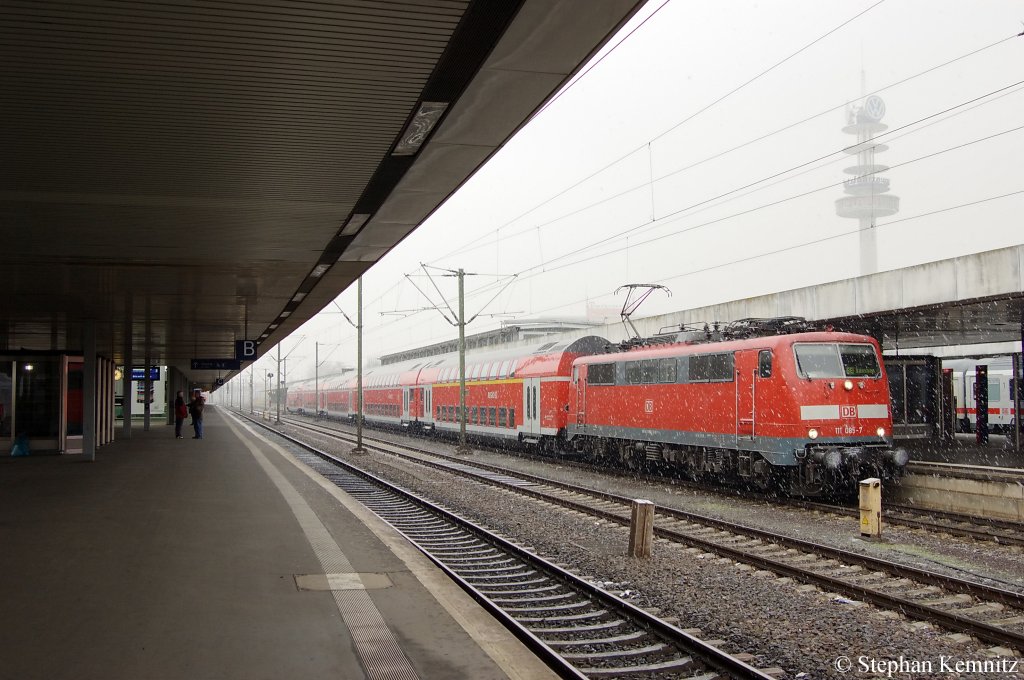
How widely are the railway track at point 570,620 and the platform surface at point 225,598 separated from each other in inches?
23.1

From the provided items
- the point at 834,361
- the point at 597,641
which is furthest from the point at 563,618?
the point at 834,361

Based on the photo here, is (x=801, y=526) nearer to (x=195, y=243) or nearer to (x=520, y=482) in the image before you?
(x=520, y=482)

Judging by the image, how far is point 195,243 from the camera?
12453 millimetres

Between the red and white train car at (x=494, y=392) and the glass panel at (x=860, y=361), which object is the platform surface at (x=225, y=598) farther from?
the red and white train car at (x=494, y=392)

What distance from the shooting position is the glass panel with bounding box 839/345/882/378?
14.9 metres

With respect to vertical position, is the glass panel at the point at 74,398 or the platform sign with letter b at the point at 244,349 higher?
the platform sign with letter b at the point at 244,349

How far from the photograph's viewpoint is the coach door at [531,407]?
25109mm

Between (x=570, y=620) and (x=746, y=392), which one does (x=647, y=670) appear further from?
(x=746, y=392)

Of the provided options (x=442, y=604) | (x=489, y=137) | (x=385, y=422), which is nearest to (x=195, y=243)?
(x=489, y=137)

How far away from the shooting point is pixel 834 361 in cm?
1476

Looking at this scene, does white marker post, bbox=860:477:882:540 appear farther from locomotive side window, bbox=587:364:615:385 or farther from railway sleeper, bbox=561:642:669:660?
locomotive side window, bbox=587:364:615:385

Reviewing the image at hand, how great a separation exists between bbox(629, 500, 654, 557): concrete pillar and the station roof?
443cm

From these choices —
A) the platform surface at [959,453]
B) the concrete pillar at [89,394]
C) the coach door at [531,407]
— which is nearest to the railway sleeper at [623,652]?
the platform surface at [959,453]

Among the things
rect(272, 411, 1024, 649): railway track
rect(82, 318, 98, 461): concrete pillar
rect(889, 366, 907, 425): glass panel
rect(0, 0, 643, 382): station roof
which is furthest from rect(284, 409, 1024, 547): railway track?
rect(82, 318, 98, 461): concrete pillar
